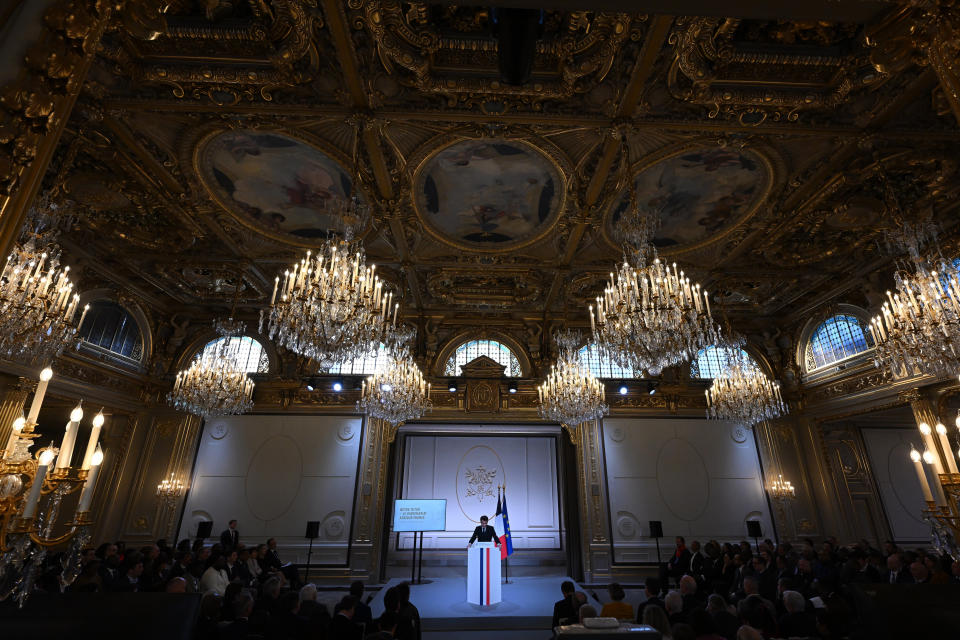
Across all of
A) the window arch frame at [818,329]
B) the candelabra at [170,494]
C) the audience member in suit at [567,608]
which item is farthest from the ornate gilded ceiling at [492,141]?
the audience member in suit at [567,608]

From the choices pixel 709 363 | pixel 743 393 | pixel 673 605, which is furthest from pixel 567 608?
pixel 709 363

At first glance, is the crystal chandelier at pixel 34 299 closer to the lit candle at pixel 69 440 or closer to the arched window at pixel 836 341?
the lit candle at pixel 69 440

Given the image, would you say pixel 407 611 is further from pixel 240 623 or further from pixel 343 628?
pixel 240 623

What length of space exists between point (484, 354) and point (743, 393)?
7.41m

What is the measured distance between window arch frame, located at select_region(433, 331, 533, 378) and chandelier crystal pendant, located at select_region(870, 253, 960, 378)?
8.71 meters

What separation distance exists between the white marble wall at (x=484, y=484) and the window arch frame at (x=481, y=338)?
9.99 feet

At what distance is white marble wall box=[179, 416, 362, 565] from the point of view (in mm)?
11805

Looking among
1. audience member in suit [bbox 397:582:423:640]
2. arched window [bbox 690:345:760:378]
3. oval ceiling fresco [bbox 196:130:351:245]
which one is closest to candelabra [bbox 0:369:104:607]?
audience member in suit [bbox 397:582:423:640]

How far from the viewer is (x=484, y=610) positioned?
8.46 metres

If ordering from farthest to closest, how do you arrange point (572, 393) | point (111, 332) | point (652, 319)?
1. point (111, 332)
2. point (572, 393)
3. point (652, 319)

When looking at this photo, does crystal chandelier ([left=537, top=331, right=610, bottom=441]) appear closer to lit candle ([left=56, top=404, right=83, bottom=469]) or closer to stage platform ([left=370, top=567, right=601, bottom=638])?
stage platform ([left=370, top=567, right=601, bottom=638])

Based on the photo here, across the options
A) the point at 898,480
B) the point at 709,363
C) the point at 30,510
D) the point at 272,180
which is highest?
the point at 272,180

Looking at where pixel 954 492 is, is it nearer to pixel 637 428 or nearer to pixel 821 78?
pixel 821 78

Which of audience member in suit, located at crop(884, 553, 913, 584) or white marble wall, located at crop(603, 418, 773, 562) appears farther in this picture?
white marble wall, located at crop(603, 418, 773, 562)
